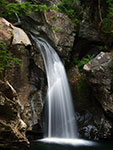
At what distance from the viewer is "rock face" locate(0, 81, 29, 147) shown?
4.11m

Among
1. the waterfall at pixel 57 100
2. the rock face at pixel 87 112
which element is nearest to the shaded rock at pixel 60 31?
the waterfall at pixel 57 100

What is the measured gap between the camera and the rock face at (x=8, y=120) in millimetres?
4109

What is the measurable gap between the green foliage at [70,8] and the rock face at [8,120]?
318 inches

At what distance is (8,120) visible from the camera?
4223 millimetres

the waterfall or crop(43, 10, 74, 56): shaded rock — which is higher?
crop(43, 10, 74, 56): shaded rock

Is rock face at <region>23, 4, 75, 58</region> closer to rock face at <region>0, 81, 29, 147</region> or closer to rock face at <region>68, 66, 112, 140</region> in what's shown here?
rock face at <region>68, 66, 112, 140</region>

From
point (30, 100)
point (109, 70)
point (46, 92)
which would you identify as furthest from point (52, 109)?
point (109, 70)

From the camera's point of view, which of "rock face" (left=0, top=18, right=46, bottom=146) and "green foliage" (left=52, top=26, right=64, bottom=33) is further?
"green foliage" (left=52, top=26, right=64, bottom=33)

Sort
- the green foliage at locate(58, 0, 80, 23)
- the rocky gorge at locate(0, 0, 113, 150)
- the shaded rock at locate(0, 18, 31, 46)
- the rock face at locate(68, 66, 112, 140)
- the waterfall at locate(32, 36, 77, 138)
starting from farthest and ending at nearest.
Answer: the green foliage at locate(58, 0, 80, 23), the rock face at locate(68, 66, 112, 140), the waterfall at locate(32, 36, 77, 138), the shaded rock at locate(0, 18, 31, 46), the rocky gorge at locate(0, 0, 113, 150)

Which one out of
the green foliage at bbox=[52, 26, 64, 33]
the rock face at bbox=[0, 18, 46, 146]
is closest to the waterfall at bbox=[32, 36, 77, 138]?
the rock face at bbox=[0, 18, 46, 146]

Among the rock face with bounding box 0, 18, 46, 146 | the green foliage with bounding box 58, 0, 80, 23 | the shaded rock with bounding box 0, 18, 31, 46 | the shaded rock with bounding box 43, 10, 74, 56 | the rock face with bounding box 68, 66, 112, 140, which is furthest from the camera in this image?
the green foliage with bounding box 58, 0, 80, 23

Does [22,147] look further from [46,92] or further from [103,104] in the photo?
[103,104]

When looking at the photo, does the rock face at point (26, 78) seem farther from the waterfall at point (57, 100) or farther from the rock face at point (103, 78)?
the rock face at point (103, 78)

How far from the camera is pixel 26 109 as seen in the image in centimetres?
695
